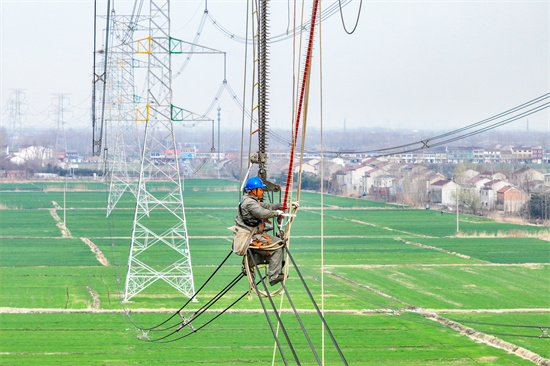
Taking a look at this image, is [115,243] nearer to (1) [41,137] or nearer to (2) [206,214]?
(2) [206,214]

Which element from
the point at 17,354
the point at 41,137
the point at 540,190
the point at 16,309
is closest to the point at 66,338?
the point at 17,354

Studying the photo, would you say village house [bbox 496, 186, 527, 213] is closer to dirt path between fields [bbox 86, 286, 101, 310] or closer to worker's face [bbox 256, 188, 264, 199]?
dirt path between fields [bbox 86, 286, 101, 310]

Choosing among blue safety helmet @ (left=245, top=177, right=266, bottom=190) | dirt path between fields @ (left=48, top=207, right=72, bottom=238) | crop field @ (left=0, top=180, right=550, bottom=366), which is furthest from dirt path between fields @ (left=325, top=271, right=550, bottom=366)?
dirt path between fields @ (left=48, top=207, right=72, bottom=238)

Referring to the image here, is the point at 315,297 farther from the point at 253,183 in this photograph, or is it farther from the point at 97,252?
the point at 253,183

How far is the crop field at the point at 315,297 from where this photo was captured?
3006cm

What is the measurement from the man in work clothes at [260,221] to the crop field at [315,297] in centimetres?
155

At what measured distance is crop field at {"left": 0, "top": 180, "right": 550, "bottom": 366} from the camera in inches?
1184

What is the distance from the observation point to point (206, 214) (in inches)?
3524

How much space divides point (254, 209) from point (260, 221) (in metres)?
0.59

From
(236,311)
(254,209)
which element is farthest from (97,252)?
(254,209)

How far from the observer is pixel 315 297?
40344 millimetres

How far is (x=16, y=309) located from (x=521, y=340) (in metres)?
24.6

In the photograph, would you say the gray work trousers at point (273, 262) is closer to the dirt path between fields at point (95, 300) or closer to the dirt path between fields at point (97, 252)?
the dirt path between fields at point (95, 300)

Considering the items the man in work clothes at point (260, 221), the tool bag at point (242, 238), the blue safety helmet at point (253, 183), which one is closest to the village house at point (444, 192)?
the man in work clothes at point (260, 221)
